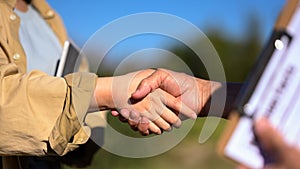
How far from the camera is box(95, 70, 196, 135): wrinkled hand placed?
97 centimetres

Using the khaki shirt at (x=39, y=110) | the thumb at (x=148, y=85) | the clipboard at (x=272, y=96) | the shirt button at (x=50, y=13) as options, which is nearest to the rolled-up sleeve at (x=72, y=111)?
the khaki shirt at (x=39, y=110)

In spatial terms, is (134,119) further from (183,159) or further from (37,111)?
(183,159)

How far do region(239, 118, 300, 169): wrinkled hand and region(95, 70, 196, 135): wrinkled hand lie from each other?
46 cm

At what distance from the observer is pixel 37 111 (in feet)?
2.83

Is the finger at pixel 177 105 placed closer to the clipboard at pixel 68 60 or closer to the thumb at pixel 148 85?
the thumb at pixel 148 85

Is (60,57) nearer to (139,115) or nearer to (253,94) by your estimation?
(139,115)

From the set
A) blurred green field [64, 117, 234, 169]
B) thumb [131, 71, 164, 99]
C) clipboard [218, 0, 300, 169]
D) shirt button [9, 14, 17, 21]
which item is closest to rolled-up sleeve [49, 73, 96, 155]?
thumb [131, 71, 164, 99]

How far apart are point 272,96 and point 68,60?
0.77 meters

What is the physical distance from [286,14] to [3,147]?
516 millimetres

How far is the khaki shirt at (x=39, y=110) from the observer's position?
2.80 ft

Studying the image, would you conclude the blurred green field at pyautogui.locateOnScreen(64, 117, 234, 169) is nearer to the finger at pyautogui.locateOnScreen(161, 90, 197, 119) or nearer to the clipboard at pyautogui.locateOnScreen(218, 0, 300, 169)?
the finger at pyautogui.locateOnScreen(161, 90, 197, 119)

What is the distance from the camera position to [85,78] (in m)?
0.90

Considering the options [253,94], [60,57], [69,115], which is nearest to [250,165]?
[253,94]

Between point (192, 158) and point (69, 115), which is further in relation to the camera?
point (192, 158)
